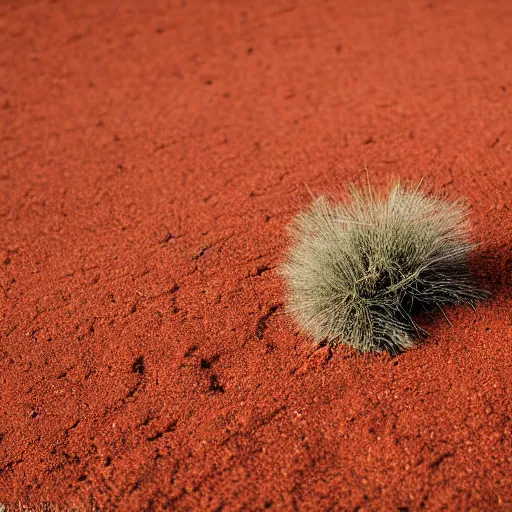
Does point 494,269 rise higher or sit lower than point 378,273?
lower

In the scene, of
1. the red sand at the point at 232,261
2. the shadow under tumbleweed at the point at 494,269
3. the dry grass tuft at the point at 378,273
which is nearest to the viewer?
the red sand at the point at 232,261

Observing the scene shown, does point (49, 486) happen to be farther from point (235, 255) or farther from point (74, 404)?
point (235, 255)

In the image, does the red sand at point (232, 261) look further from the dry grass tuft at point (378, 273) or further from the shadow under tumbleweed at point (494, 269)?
the dry grass tuft at point (378, 273)

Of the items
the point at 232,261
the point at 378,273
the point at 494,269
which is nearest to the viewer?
the point at 378,273

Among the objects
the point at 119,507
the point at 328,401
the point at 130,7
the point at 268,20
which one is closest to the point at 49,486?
the point at 119,507

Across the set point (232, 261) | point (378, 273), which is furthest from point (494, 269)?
point (232, 261)

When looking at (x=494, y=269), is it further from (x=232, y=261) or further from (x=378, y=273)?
(x=232, y=261)

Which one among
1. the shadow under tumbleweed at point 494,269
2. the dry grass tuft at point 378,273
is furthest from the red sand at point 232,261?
the dry grass tuft at point 378,273

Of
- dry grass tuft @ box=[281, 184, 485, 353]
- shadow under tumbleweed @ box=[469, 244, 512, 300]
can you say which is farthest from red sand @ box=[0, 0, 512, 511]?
dry grass tuft @ box=[281, 184, 485, 353]

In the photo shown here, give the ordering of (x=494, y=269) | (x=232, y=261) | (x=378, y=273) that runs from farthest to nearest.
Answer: (x=232, y=261), (x=494, y=269), (x=378, y=273)
